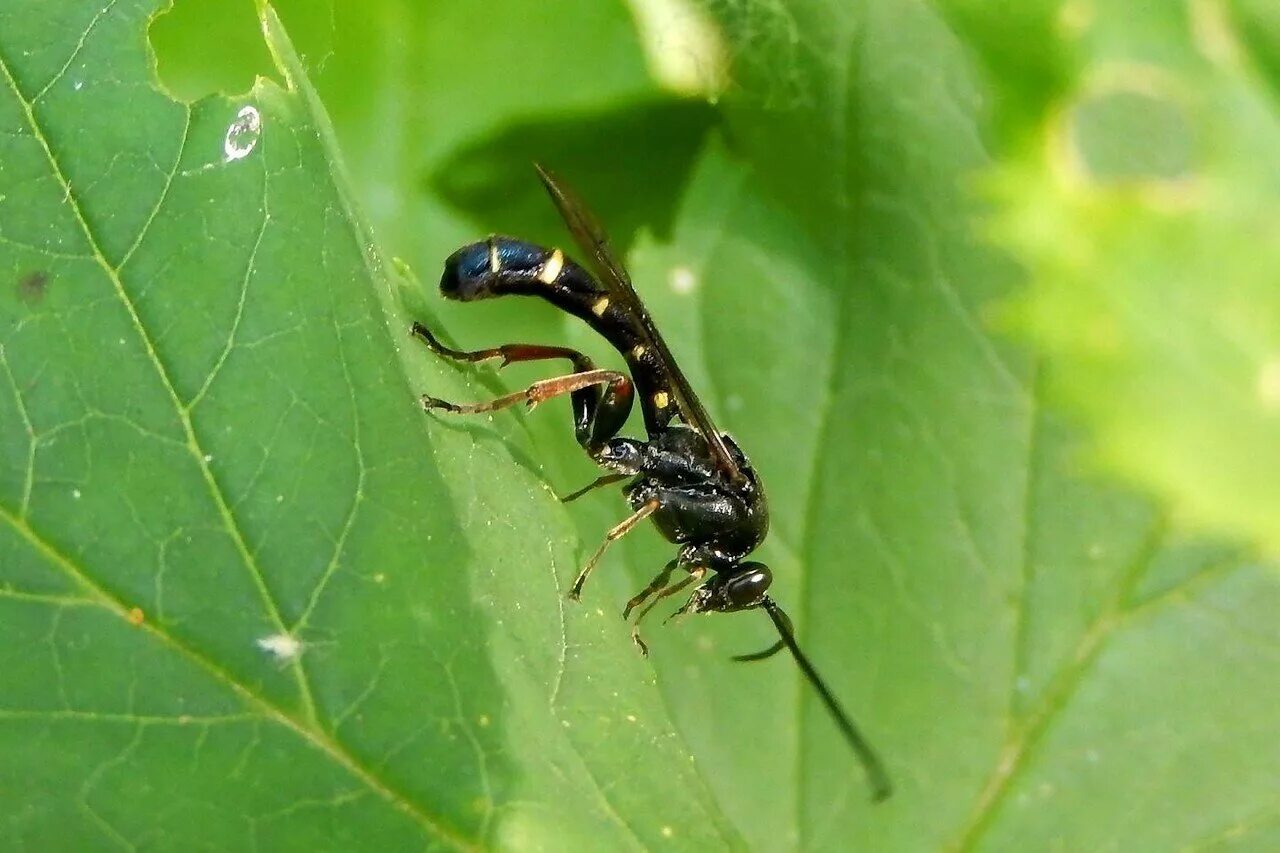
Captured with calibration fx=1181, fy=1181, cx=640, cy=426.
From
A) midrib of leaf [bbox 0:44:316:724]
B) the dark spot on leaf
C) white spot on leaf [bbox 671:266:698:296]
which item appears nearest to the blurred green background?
white spot on leaf [bbox 671:266:698:296]

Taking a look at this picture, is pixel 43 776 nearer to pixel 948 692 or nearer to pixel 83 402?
pixel 83 402

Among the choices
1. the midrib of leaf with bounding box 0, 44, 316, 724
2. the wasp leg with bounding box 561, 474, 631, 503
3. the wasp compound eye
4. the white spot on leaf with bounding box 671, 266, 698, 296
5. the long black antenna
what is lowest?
the long black antenna

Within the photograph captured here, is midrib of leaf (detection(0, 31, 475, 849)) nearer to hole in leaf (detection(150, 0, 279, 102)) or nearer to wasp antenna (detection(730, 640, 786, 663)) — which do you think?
Result: hole in leaf (detection(150, 0, 279, 102))

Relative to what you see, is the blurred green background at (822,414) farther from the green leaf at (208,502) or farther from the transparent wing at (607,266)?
the transparent wing at (607,266)

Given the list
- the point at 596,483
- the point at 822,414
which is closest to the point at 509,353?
the point at 596,483

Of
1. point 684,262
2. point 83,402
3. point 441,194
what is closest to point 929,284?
point 684,262
